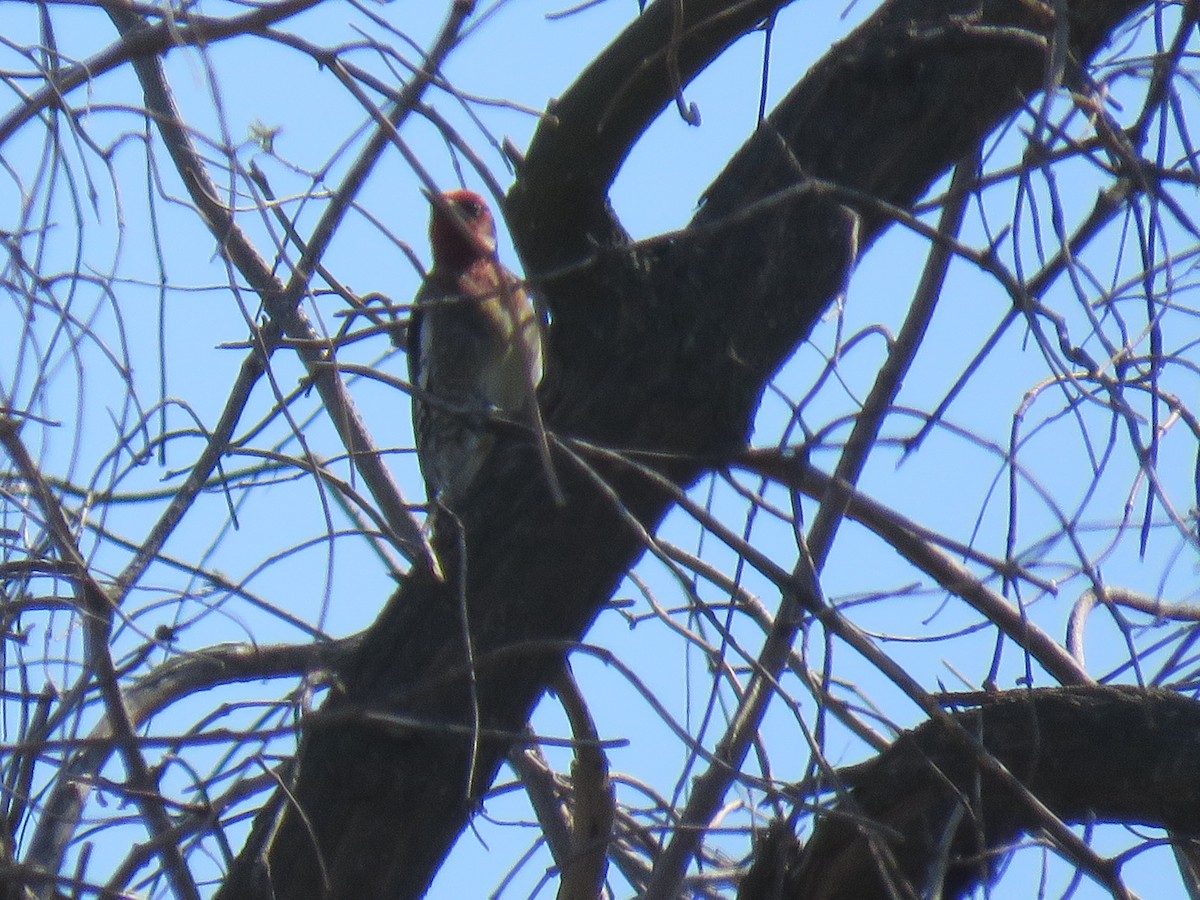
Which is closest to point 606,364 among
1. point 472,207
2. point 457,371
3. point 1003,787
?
point 1003,787

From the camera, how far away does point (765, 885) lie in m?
2.28

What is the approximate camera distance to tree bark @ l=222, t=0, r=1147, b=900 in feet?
6.62

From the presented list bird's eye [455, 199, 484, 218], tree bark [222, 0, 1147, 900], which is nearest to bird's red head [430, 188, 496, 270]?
bird's eye [455, 199, 484, 218]

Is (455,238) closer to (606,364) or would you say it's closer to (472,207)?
(472,207)

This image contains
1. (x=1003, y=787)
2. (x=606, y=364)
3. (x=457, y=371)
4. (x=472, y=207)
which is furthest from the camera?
(x=472, y=207)

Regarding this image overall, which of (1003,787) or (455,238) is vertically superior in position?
(455,238)

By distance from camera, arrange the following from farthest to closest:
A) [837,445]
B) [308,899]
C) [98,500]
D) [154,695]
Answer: [154,695]
[98,500]
[308,899]
[837,445]

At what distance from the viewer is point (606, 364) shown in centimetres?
211

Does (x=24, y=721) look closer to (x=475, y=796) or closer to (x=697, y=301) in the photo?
(x=475, y=796)

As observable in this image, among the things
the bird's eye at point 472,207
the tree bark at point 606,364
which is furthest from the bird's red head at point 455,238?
the tree bark at point 606,364

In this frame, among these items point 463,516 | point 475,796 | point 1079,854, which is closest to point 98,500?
point 463,516

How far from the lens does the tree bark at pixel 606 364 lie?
202cm

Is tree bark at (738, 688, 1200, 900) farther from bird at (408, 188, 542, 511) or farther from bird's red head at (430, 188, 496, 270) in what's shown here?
bird's red head at (430, 188, 496, 270)

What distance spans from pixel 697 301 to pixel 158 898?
100cm
